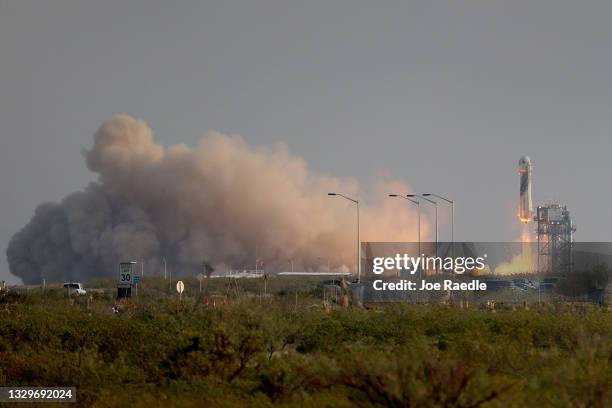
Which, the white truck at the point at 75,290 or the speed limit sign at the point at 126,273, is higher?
the speed limit sign at the point at 126,273

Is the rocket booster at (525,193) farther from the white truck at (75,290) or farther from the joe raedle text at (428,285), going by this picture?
the white truck at (75,290)

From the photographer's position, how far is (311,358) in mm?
20047

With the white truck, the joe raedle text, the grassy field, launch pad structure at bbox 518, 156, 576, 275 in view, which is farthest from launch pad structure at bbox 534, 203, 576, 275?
the grassy field

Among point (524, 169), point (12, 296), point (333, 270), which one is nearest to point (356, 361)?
point (12, 296)

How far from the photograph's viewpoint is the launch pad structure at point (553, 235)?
255ft

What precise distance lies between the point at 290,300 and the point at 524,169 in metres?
46.6

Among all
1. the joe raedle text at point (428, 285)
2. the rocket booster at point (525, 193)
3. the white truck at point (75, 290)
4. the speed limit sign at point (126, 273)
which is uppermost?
the rocket booster at point (525, 193)

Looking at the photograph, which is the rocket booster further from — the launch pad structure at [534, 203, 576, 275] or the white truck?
the white truck

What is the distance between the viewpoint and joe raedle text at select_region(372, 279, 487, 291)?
177ft

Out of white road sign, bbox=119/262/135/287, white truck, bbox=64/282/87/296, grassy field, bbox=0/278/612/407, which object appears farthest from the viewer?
white truck, bbox=64/282/87/296

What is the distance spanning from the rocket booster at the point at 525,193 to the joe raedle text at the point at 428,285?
101 ft

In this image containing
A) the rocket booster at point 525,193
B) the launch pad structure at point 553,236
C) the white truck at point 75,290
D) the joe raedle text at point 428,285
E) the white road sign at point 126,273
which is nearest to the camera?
the white road sign at point 126,273

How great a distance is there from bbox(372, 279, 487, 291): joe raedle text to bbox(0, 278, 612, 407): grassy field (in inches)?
791

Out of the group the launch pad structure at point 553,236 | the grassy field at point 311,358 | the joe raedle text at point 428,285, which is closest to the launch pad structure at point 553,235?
the launch pad structure at point 553,236
